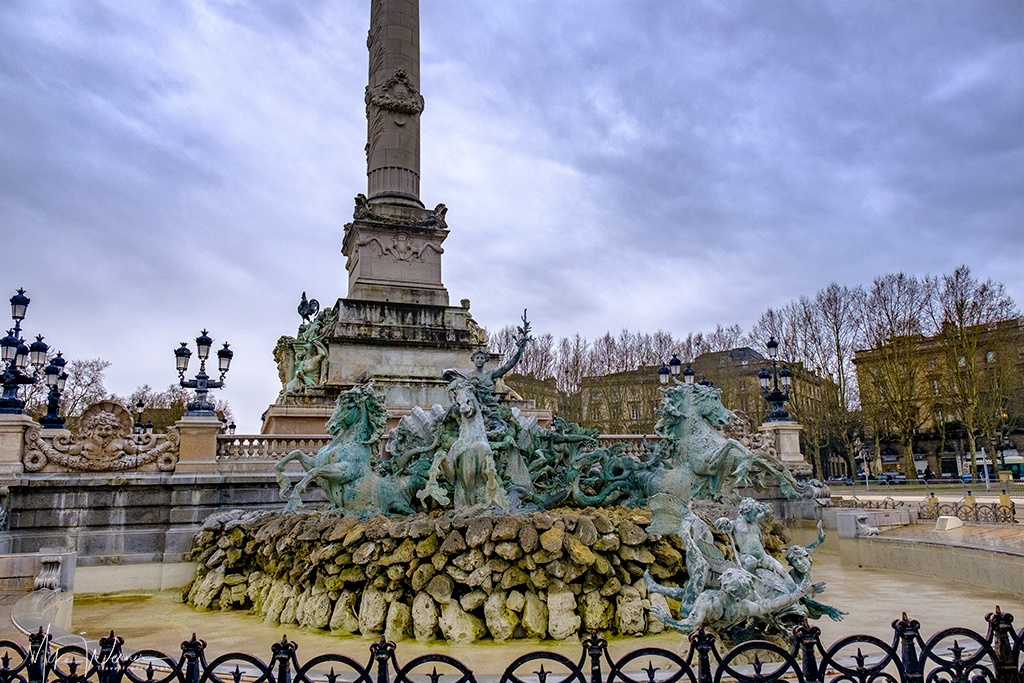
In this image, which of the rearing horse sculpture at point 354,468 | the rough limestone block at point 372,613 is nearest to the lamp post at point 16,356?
the rearing horse sculpture at point 354,468

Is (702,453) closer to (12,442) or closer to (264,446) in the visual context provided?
(264,446)

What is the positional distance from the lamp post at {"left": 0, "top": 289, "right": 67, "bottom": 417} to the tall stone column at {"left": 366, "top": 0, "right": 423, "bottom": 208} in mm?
9963

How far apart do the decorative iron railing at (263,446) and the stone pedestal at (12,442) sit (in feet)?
11.0

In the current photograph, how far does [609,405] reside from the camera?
3559cm

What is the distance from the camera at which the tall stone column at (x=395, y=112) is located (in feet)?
74.7

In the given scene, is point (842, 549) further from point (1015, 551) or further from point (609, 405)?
point (609, 405)

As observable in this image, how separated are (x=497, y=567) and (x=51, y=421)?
1343 centimetres

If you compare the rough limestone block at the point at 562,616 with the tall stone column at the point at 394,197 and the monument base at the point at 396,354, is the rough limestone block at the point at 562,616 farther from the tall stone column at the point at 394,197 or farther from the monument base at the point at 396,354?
the tall stone column at the point at 394,197

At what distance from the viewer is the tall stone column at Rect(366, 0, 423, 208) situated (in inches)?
897

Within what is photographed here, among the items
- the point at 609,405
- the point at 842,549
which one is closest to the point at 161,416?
the point at 609,405


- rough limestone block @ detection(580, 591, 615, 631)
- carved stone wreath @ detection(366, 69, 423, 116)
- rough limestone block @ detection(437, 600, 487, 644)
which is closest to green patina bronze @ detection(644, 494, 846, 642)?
rough limestone block @ detection(580, 591, 615, 631)

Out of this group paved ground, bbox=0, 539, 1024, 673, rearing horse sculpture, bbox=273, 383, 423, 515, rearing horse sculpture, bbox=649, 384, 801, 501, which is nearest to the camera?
paved ground, bbox=0, 539, 1024, 673

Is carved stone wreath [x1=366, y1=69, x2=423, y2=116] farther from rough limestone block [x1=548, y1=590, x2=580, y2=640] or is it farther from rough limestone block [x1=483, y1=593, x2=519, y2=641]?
rough limestone block [x1=548, y1=590, x2=580, y2=640]

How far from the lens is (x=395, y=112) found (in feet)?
75.5
